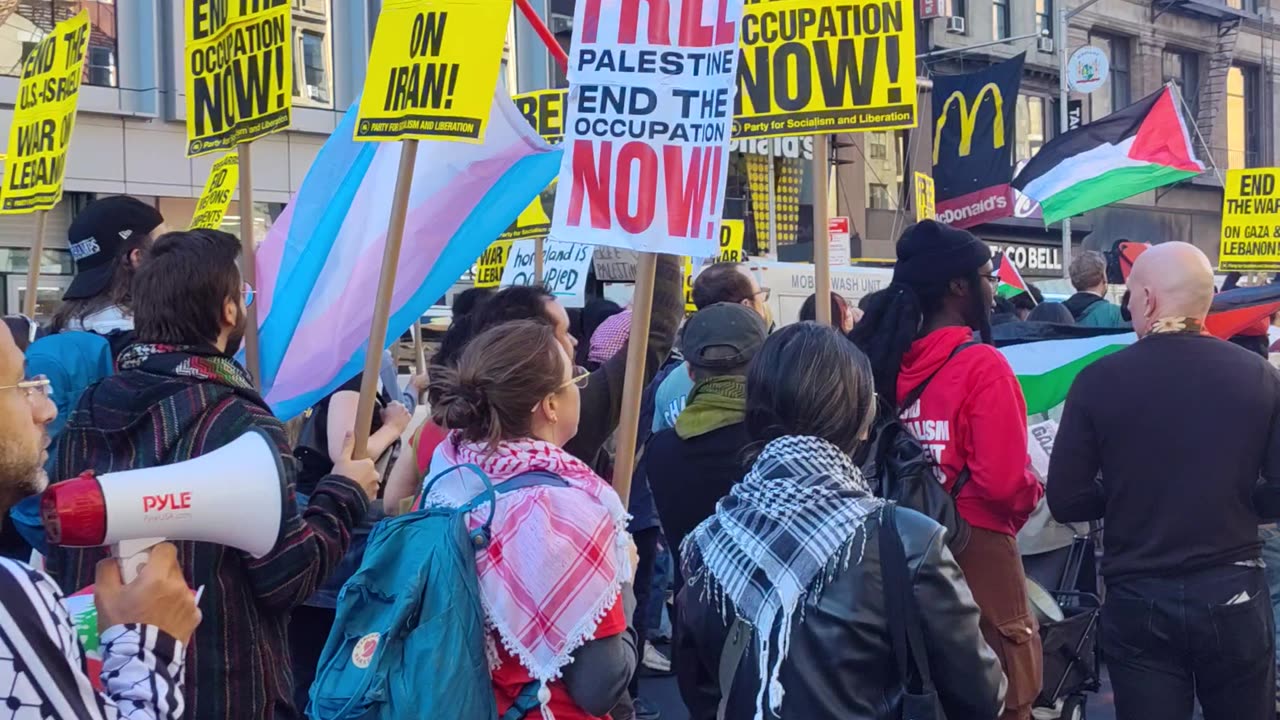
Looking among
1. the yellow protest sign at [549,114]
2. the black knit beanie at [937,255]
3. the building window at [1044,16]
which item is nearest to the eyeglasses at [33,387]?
the black knit beanie at [937,255]

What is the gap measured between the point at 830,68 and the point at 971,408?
5.22 feet

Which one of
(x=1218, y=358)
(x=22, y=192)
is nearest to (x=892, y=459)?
(x=1218, y=358)

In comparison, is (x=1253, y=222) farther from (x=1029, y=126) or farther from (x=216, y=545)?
(x=1029, y=126)

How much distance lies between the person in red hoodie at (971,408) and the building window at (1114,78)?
33095 mm

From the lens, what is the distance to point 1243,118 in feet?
128

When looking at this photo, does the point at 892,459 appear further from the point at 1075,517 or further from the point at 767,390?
the point at 767,390

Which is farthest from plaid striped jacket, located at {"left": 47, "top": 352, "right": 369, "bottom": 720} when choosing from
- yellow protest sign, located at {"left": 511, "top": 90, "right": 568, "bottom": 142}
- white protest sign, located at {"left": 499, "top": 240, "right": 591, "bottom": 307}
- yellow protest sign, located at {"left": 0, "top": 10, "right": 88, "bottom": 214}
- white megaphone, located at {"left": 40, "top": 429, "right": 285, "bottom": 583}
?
white protest sign, located at {"left": 499, "top": 240, "right": 591, "bottom": 307}

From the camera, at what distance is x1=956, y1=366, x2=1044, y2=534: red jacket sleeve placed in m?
3.85

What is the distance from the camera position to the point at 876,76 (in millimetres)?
4879

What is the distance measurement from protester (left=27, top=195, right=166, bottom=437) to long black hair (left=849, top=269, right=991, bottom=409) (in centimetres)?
223

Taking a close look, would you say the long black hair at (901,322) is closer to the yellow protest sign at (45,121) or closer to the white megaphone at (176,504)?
the white megaphone at (176,504)

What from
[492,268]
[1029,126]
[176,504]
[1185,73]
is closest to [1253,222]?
[492,268]

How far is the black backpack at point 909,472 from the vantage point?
3.87m

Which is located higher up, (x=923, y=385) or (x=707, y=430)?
(x=923, y=385)
